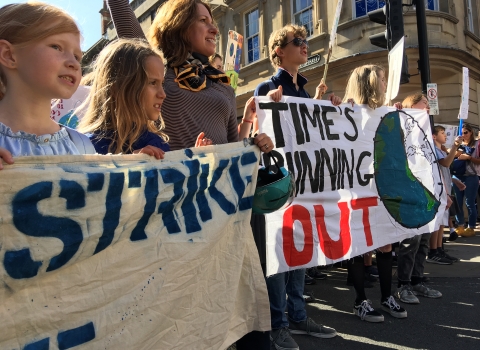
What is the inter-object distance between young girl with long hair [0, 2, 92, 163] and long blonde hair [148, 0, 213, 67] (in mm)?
866

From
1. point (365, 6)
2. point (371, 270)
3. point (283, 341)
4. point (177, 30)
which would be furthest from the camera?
point (365, 6)

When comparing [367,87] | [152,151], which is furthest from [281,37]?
[152,151]

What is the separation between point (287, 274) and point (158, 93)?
1.77 metres

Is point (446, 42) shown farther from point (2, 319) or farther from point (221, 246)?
point (2, 319)

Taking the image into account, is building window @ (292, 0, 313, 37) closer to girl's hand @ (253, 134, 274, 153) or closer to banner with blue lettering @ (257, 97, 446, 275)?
banner with blue lettering @ (257, 97, 446, 275)

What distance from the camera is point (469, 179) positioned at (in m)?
8.38

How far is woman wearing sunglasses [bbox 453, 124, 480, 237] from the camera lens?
802cm

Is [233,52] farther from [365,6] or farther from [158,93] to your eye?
[365,6]

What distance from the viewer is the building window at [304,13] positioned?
47.4 ft

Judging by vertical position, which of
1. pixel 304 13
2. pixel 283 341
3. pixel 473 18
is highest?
pixel 304 13

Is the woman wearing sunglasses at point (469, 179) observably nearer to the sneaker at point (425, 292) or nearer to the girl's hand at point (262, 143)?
the sneaker at point (425, 292)

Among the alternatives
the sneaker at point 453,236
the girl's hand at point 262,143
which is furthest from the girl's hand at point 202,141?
the sneaker at point 453,236

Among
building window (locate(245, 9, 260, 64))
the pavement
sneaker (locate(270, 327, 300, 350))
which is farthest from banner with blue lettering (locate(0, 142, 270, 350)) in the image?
building window (locate(245, 9, 260, 64))

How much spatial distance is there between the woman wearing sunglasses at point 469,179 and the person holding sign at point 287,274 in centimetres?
556
